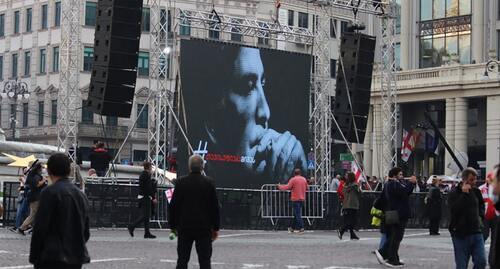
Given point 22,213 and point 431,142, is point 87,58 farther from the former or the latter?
point 22,213

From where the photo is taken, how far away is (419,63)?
6700 cm

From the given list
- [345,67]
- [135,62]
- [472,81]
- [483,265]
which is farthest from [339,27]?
[483,265]

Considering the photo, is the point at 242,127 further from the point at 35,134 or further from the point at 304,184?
the point at 35,134

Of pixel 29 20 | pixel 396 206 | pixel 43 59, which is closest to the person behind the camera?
pixel 396 206

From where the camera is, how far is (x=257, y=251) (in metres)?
21.7

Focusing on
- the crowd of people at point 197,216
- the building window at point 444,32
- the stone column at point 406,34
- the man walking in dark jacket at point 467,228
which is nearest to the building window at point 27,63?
the stone column at point 406,34

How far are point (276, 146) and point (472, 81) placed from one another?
84.9ft

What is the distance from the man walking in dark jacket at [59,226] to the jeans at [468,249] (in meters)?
6.76

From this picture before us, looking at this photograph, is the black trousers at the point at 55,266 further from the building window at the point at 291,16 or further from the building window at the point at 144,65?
the building window at the point at 291,16

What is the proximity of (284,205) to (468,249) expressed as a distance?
1764 cm

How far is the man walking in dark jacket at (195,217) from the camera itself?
12.9 m

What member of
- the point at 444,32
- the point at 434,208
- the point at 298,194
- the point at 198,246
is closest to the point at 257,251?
the point at 298,194

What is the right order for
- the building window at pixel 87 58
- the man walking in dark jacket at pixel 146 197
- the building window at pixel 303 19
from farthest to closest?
the building window at pixel 303 19 < the building window at pixel 87 58 < the man walking in dark jacket at pixel 146 197

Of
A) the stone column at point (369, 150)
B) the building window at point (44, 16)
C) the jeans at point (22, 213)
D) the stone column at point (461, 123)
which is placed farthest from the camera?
the building window at point (44, 16)
